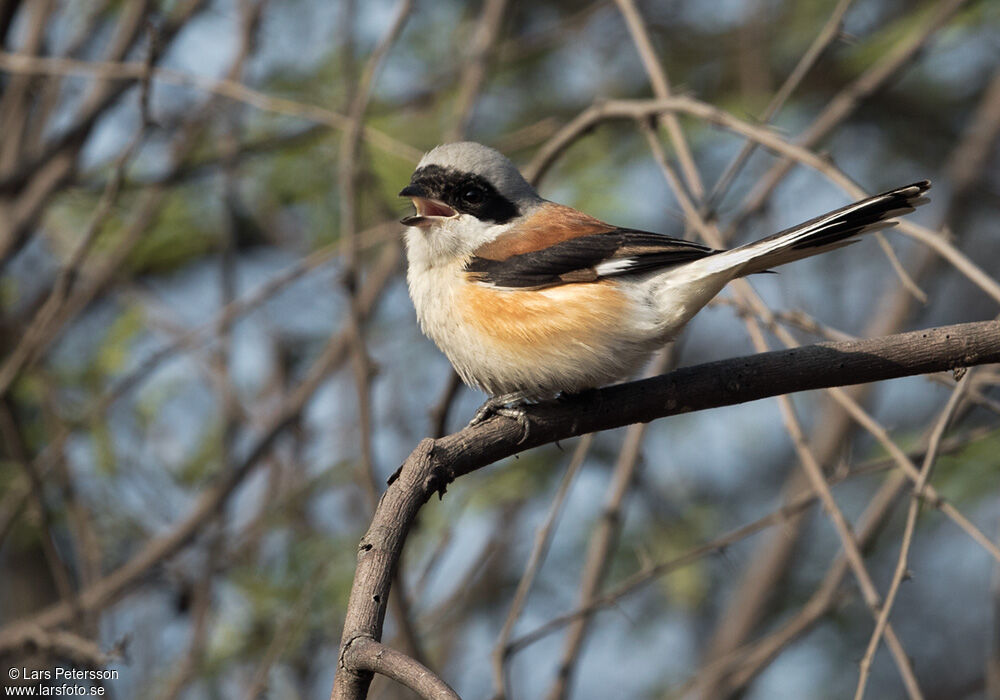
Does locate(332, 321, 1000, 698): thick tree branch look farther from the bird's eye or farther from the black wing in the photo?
the bird's eye

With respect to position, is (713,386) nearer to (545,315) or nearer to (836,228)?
(836,228)

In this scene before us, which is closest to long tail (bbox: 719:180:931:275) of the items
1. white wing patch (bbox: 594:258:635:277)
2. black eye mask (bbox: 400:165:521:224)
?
white wing patch (bbox: 594:258:635:277)

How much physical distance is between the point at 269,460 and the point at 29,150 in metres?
2.26

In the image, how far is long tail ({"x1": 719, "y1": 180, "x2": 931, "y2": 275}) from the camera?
262 centimetres

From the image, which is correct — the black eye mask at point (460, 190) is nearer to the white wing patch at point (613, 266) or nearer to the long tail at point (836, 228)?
the white wing patch at point (613, 266)

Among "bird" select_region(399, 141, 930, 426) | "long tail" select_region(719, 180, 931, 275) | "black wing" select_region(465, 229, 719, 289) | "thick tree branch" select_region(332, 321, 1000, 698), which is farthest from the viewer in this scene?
"black wing" select_region(465, 229, 719, 289)

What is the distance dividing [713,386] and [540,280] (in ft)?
2.88

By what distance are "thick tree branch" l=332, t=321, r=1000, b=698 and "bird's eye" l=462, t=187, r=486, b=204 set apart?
1.04 meters

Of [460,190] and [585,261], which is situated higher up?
[460,190]

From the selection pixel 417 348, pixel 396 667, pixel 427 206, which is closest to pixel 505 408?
pixel 427 206

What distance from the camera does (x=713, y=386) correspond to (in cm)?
262

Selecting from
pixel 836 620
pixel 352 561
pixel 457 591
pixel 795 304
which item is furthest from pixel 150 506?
pixel 836 620

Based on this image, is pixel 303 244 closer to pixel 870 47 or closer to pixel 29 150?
pixel 29 150

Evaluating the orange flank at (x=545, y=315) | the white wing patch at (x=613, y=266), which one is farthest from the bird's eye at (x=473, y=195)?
the white wing patch at (x=613, y=266)
